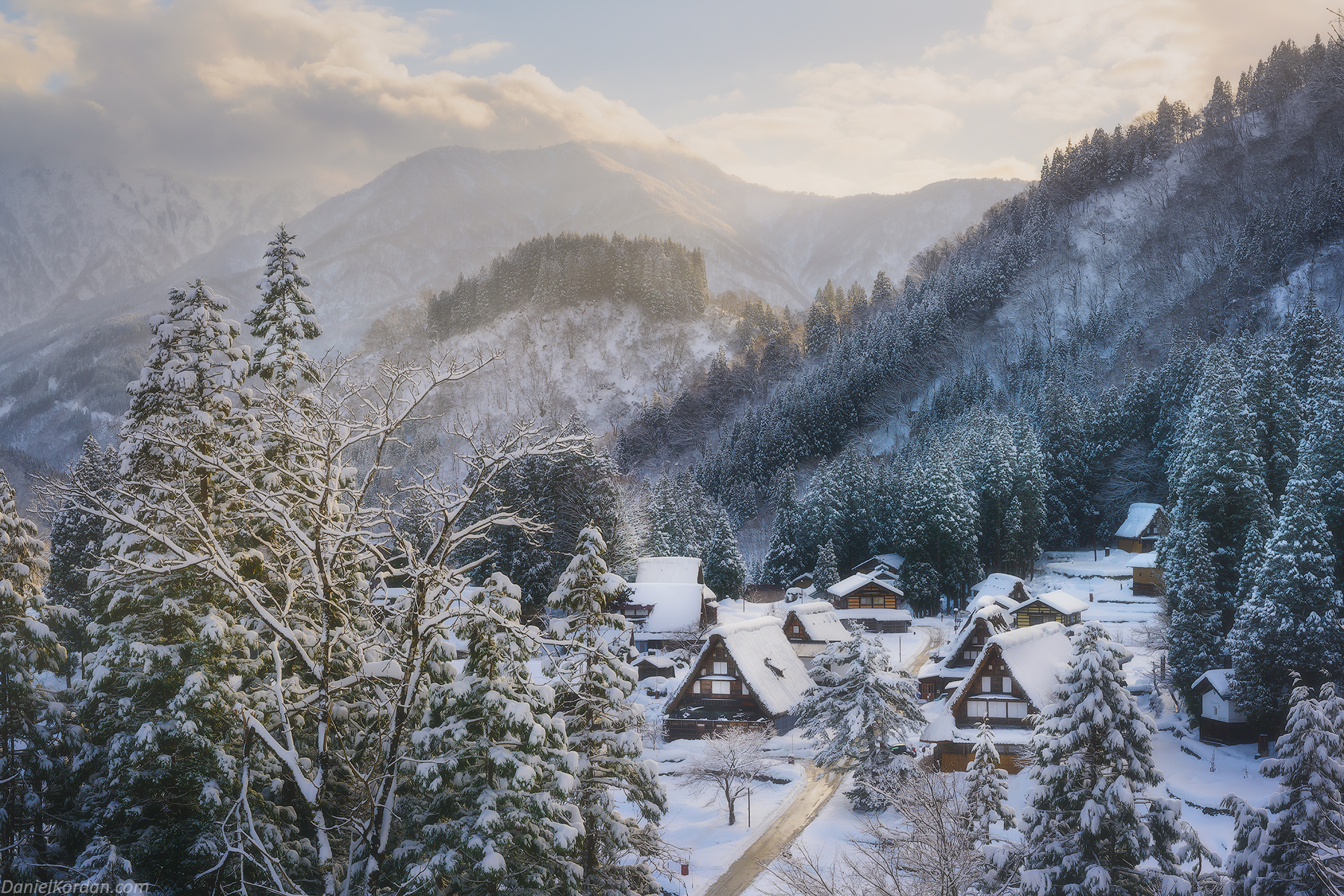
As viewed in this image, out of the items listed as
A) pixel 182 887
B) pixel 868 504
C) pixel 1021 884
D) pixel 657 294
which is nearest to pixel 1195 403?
pixel 868 504

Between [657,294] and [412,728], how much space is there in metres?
144

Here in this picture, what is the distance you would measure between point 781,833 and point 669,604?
27783 millimetres

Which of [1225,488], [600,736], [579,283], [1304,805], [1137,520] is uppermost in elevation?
[579,283]

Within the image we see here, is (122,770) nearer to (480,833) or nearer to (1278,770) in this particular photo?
(480,833)

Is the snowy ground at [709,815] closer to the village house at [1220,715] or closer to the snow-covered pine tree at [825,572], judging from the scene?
the village house at [1220,715]

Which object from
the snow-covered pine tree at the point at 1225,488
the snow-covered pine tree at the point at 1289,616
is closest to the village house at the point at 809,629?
the snow-covered pine tree at the point at 1225,488

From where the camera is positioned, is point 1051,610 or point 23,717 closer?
point 23,717

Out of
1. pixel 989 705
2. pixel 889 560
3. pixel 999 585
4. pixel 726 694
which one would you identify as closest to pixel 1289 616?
pixel 989 705

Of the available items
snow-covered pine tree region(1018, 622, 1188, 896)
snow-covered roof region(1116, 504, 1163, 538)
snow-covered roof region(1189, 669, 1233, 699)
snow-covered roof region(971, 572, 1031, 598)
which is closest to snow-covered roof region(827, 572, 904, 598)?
snow-covered roof region(971, 572, 1031, 598)

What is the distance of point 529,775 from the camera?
13.2 m

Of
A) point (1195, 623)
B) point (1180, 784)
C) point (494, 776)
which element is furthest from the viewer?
point (1195, 623)

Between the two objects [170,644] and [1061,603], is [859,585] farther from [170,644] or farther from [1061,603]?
[170,644]

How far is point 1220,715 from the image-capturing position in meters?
35.2

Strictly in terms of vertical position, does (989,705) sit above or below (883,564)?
above
